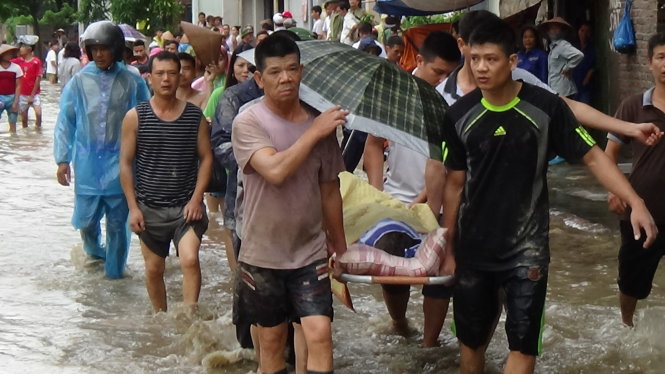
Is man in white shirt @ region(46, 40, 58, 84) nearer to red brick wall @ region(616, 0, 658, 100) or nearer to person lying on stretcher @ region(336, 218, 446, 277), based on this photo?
red brick wall @ region(616, 0, 658, 100)

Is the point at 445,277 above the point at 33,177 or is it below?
above

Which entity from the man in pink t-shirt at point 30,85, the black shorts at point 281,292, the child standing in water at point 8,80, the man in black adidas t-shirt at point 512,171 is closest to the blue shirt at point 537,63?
the child standing in water at point 8,80

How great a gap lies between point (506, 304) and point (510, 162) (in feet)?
2.18

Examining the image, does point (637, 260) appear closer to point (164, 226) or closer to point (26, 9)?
point (164, 226)

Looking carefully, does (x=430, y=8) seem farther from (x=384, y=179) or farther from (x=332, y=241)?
(x=332, y=241)

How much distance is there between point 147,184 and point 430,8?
8.30 meters

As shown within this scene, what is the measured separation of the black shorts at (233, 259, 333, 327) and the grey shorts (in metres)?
1.89

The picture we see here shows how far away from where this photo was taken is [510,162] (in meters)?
5.04

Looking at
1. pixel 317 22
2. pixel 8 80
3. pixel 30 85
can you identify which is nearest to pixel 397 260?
pixel 8 80

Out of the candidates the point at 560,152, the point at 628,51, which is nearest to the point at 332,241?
the point at 560,152

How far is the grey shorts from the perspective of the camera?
718 centimetres

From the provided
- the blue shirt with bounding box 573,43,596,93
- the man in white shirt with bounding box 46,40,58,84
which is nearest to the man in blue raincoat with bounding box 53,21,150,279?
the blue shirt with bounding box 573,43,596,93

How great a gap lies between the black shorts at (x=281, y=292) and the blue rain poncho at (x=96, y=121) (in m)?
3.47

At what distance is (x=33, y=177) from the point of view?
49.7 ft
